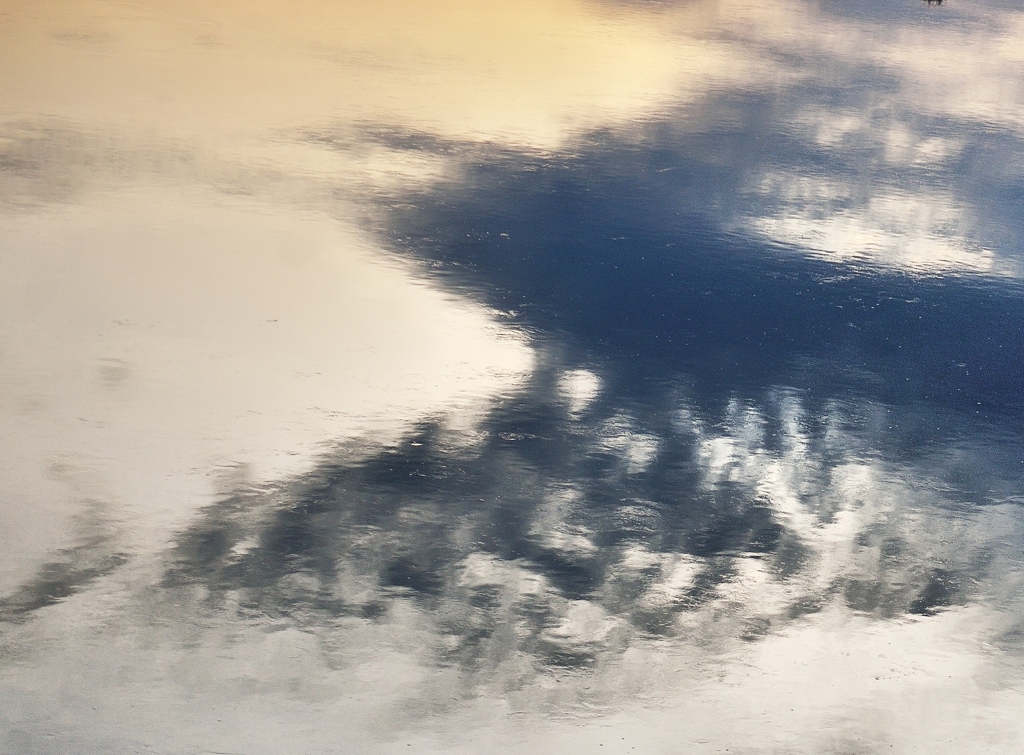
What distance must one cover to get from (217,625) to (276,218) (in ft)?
9.09

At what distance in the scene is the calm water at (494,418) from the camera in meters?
2.78

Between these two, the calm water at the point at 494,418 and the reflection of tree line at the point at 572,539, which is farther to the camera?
the reflection of tree line at the point at 572,539

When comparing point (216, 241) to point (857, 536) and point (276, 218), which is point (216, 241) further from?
point (857, 536)

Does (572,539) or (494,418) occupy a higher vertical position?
(494,418)

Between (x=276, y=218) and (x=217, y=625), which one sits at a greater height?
(x=276, y=218)

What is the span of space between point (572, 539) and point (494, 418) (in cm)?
70

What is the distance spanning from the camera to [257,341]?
Answer: 4227 millimetres

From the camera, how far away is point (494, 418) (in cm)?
389

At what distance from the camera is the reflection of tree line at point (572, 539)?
300 centimetres

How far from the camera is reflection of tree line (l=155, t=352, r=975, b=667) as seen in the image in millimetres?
2998

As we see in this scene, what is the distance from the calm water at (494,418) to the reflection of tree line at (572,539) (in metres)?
0.01

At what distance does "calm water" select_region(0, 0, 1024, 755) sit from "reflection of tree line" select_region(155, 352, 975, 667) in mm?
13

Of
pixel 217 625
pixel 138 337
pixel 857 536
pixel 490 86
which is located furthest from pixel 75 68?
pixel 857 536

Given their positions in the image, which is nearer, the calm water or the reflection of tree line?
the calm water
